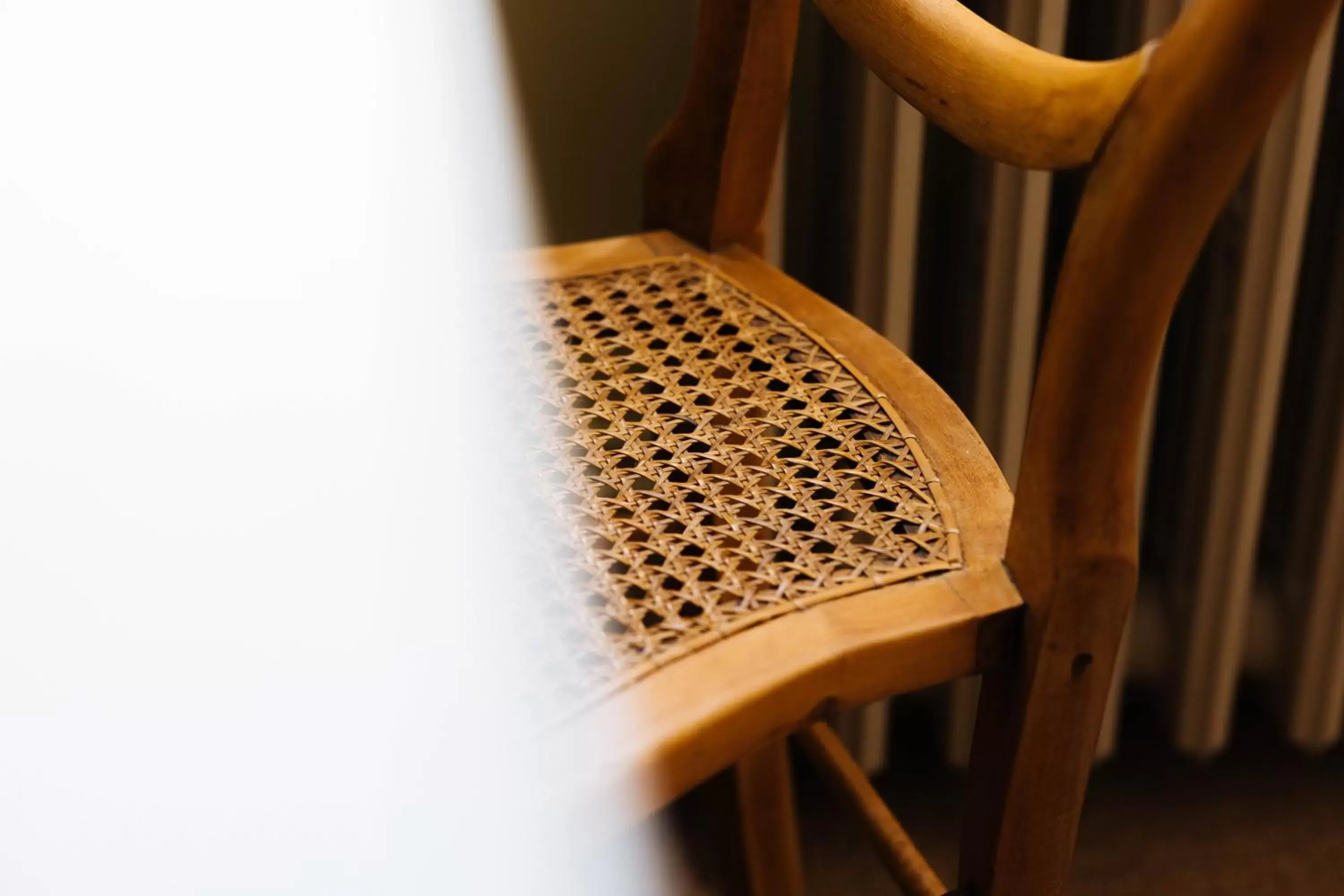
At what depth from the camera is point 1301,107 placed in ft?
2.56

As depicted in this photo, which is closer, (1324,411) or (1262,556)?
(1324,411)

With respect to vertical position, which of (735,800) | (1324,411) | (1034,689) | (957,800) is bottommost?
(957,800)

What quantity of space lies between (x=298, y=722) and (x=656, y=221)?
40cm

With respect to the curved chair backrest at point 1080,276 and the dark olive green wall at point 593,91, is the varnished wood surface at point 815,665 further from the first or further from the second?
the dark olive green wall at point 593,91

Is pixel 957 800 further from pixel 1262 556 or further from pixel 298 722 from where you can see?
pixel 298 722

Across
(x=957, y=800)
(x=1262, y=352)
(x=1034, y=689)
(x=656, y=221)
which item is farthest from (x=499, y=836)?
(x=957, y=800)

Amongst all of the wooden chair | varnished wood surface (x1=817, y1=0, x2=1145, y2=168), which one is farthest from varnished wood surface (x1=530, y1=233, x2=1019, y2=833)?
varnished wood surface (x1=817, y1=0, x2=1145, y2=168)

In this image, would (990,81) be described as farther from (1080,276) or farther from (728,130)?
(728,130)

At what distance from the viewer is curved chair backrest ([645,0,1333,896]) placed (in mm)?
318

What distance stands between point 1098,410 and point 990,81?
102mm

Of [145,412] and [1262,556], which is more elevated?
[145,412]

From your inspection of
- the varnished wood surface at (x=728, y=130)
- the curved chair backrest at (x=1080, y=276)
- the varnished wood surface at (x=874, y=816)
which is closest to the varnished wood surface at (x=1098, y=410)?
the curved chair backrest at (x=1080, y=276)

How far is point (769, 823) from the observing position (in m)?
0.84

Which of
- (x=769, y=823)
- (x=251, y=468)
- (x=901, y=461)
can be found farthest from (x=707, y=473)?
(x=769, y=823)
